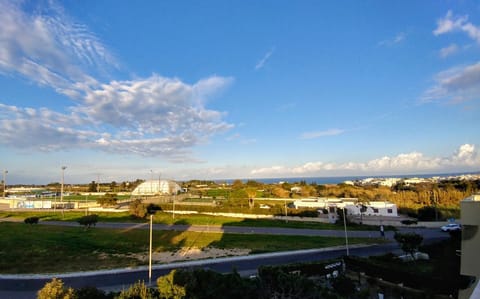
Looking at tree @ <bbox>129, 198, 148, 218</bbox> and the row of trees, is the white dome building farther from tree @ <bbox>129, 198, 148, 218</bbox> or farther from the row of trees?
the row of trees

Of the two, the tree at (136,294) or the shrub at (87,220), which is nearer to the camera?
the tree at (136,294)

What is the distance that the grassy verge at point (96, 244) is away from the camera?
22.3 m

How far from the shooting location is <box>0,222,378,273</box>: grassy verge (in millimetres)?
22344

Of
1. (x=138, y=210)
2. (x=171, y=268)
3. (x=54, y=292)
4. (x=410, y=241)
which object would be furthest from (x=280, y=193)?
(x=54, y=292)

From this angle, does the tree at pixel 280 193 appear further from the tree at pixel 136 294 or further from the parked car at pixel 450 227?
the tree at pixel 136 294

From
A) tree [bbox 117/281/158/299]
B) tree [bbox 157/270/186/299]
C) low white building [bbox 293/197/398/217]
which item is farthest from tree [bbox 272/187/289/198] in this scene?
tree [bbox 117/281/158/299]

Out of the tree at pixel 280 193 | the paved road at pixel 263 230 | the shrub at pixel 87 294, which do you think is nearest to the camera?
the shrub at pixel 87 294

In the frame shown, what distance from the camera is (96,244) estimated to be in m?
28.9

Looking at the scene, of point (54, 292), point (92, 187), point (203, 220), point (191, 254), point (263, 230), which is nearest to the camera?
point (54, 292)

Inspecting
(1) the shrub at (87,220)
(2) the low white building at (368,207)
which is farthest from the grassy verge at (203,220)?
(1) the shrub at (87,220)

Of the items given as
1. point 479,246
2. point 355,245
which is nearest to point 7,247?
point 355,245

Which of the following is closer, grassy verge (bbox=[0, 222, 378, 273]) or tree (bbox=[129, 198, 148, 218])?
grassy verge (bbox=[0, 222, 378, 273])

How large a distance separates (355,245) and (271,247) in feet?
27.2

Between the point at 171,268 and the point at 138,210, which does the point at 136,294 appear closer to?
the point at 171,268
